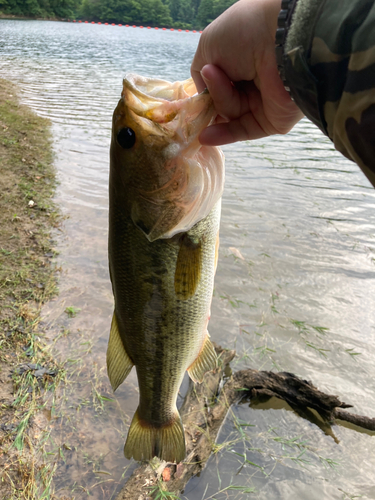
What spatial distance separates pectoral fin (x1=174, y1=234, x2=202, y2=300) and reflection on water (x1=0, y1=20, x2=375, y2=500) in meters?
1.92

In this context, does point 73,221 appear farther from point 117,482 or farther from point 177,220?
point 177,220

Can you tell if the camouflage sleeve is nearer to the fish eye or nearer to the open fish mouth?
the open fish mouth

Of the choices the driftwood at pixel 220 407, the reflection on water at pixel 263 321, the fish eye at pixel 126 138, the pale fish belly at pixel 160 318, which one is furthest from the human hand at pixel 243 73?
the reflection on water at pixel 263 321

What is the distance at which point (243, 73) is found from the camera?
5.24 feet

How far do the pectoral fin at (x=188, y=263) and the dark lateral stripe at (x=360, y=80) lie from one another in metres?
1.02

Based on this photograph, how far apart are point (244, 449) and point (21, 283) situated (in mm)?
3080

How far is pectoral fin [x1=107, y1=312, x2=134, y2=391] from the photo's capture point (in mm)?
2150

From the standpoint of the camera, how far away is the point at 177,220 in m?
1.72

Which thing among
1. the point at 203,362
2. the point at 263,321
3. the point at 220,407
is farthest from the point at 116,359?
the point at 263,321

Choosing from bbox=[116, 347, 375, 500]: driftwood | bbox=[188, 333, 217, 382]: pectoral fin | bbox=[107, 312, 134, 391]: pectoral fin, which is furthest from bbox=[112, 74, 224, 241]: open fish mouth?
bbox=[116, 347, 375, 500]: driftwood

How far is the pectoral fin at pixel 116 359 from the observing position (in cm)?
215

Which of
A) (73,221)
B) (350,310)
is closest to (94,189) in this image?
(73,221)

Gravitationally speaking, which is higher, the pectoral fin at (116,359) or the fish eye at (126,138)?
the fish eye at (126,138)

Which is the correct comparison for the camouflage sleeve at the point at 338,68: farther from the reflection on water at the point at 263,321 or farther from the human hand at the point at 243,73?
the reflection on water at the point at 263,321
